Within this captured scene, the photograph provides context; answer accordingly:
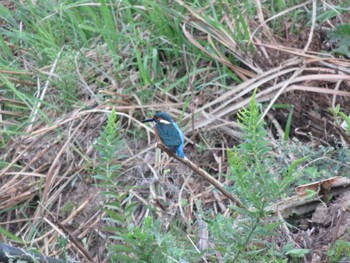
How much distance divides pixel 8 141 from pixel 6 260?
182 centimetres

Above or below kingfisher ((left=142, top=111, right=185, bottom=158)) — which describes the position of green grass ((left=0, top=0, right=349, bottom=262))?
below

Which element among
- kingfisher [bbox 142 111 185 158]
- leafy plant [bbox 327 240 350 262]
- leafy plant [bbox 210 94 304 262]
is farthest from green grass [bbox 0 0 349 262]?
leafy plant [bbox 210 94 304 262]

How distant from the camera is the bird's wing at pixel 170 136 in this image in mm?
3004

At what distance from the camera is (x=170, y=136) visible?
3025 millimetres

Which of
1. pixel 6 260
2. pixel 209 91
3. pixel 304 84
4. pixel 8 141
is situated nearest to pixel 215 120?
pixel 209 91

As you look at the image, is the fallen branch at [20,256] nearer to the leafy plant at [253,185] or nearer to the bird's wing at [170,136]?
the leafy plant at [253,185]

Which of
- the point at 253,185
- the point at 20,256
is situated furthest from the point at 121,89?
the point at 253,185

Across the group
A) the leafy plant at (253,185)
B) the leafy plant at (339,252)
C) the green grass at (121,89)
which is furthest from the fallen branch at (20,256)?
the green grass at (121,89)

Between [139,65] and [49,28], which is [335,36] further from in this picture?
[49,28]

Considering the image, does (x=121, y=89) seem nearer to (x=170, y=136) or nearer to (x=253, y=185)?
(x=170, y=136)

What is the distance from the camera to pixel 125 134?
3957 millimetres

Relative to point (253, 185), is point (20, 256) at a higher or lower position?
lower

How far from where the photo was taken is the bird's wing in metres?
3.00

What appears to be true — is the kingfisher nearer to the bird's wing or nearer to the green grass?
the bird's wing
